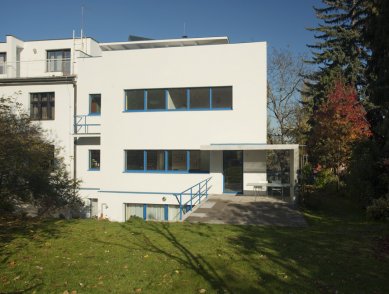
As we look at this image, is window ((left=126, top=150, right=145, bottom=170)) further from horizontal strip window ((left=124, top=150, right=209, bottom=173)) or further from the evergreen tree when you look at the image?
the evergreen tree

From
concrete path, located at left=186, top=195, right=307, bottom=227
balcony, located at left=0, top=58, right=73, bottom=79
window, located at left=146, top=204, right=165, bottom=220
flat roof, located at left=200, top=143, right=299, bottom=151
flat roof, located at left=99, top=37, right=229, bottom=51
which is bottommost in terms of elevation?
window, located at left=146, top=204, right=165, bottom=220

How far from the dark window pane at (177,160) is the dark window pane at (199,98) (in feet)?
8.56

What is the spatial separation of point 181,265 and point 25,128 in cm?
1663

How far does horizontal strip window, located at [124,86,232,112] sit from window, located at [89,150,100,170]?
3.62 meters

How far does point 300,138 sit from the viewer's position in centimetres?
3450

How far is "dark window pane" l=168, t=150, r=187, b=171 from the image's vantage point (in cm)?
2014

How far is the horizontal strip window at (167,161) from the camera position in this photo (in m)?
19.9

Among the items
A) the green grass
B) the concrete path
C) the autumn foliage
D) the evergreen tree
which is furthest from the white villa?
the evergreen tree

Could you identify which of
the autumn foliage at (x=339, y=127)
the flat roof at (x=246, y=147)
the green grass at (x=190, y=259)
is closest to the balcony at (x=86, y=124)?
the flat roof at (x=246, y=147)

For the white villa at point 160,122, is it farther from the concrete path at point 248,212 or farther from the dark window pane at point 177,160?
the concrete path at point 248,212

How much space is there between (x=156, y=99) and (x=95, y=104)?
174 inches

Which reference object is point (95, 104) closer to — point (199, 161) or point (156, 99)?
point (156, 99)

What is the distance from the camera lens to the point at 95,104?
22.7m

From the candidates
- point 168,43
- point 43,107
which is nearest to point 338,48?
point 168,43
